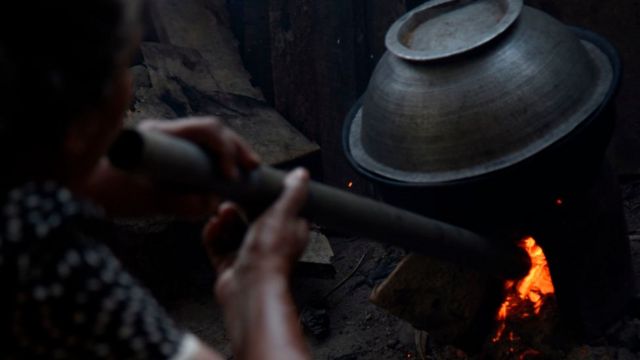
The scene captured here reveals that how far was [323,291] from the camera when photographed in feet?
16.8

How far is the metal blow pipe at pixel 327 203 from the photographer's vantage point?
1.70 meters

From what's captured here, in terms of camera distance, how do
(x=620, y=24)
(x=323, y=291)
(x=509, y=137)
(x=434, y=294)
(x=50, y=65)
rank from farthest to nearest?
(x=323, y=291)
(x=620, y=24)
(x=434, y=294)
(x=509, y=137)
(x=50, y=65)

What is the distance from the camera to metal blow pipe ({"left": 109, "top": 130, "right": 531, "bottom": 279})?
5.58 ft

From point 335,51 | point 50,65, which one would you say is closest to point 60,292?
point 50,65

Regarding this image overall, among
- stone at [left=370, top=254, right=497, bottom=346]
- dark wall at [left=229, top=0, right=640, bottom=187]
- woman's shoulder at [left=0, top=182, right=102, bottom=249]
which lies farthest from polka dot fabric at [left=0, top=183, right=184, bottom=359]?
dark wall at [left=229, top=0, right=640, bottom=187]

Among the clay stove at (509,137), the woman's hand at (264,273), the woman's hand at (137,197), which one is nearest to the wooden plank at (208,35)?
the clay stove at (509,137)

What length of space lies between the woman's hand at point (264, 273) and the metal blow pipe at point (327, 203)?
0.23 ft

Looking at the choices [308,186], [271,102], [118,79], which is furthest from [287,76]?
[118,79]

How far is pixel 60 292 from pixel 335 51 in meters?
4.43

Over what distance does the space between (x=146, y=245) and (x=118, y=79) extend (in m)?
3.56

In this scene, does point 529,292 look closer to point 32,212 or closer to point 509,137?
point 509,137

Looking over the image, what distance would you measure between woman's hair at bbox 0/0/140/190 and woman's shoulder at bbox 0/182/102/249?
4cm

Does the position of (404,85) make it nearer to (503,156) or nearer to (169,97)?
(503,156)

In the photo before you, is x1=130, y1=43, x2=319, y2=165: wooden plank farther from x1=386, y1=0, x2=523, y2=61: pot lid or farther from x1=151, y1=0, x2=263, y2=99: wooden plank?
x1=386, y1=0, x2=523, y2=61: pot lid
